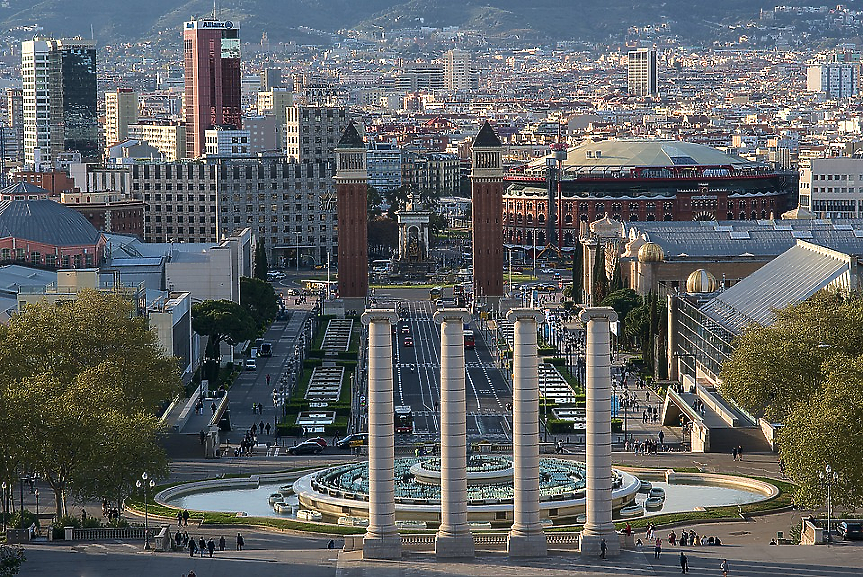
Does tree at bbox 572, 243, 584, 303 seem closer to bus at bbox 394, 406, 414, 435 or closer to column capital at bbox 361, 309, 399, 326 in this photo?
bus at bbox 394, 406, 414, 435

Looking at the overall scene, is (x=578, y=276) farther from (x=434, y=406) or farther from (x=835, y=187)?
(x=835, y=187)

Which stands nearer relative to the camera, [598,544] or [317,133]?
[598,544]

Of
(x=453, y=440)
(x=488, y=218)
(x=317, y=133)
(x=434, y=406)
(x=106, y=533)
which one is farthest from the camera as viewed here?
(x=317, y=133)

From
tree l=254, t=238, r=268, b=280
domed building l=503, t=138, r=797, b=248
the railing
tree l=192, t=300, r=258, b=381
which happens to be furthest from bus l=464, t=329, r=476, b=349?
domed building l=503, t=138, r=797, b=248

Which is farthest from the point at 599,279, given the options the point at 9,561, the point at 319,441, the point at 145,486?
the point at 9,561

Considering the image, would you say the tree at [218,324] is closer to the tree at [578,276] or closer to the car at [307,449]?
the car at [307,449]

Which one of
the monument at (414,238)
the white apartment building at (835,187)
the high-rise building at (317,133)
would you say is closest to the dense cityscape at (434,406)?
the monument at (414,238)

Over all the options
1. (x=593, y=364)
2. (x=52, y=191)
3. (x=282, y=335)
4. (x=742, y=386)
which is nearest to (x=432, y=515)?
(x=593, y=364)
